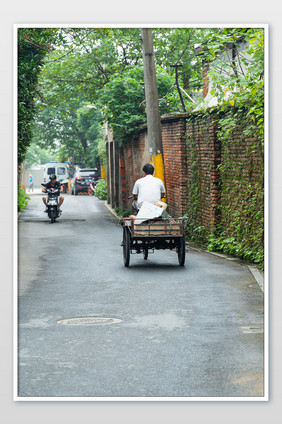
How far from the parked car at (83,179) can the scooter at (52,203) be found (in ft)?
58.7

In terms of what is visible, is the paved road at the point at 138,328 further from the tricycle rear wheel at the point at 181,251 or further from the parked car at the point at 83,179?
the parked car at the point at 83,179

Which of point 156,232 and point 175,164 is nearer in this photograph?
point 156,232

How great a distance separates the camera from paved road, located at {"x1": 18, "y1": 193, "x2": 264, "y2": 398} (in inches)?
224

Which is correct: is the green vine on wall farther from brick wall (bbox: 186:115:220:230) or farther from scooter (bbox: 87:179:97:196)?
scooter (bbox: 87:179:97:196)

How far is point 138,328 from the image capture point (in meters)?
7.12

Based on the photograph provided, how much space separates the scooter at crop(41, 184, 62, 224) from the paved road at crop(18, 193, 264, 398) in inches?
223

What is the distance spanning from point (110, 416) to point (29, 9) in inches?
136

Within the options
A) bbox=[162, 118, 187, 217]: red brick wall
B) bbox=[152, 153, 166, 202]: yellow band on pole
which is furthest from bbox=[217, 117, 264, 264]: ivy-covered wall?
bbox=[162, 118, 187, 217]: red brick wall

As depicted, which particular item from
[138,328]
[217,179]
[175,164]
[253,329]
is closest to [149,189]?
[217,179]

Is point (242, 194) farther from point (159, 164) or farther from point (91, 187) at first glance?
point (91, 187)

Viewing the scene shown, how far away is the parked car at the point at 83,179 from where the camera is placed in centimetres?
3584

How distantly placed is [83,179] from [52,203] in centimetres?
1907

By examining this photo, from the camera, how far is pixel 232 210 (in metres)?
11.5
